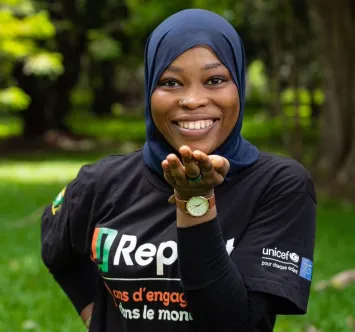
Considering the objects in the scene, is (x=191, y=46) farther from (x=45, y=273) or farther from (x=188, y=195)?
(x=45, y=273)

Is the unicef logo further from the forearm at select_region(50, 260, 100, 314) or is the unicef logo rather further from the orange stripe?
the forearm at select_region(50, 260, 100, 314)

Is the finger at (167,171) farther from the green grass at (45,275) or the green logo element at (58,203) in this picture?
the green grass at (45,275)

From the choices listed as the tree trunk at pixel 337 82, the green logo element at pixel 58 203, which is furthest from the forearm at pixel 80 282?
the tree trunk at pixel 337 82

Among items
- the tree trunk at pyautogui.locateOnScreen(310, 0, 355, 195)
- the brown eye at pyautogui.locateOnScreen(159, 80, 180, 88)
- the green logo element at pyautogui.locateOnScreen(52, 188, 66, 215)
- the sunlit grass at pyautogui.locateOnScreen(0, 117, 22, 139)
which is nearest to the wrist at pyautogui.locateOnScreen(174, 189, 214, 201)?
the brown eye at pyautogui.locateOnScreen(159, 80, 180, 88)

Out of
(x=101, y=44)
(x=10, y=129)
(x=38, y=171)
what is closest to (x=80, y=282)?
(x=38, y=171)

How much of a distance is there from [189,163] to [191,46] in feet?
1.24

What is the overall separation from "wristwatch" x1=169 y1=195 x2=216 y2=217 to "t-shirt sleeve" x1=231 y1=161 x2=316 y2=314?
0.79ft

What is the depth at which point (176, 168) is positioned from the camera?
158 cm

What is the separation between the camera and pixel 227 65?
1872 millimetres

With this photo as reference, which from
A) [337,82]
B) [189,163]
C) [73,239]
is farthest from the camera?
[337,82]

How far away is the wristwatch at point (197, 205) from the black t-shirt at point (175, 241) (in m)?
0.22

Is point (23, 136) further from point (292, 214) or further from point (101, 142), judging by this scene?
point (292, 214)

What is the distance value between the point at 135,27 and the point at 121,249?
22727mm

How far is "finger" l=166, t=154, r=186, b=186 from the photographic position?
61.8 inches
